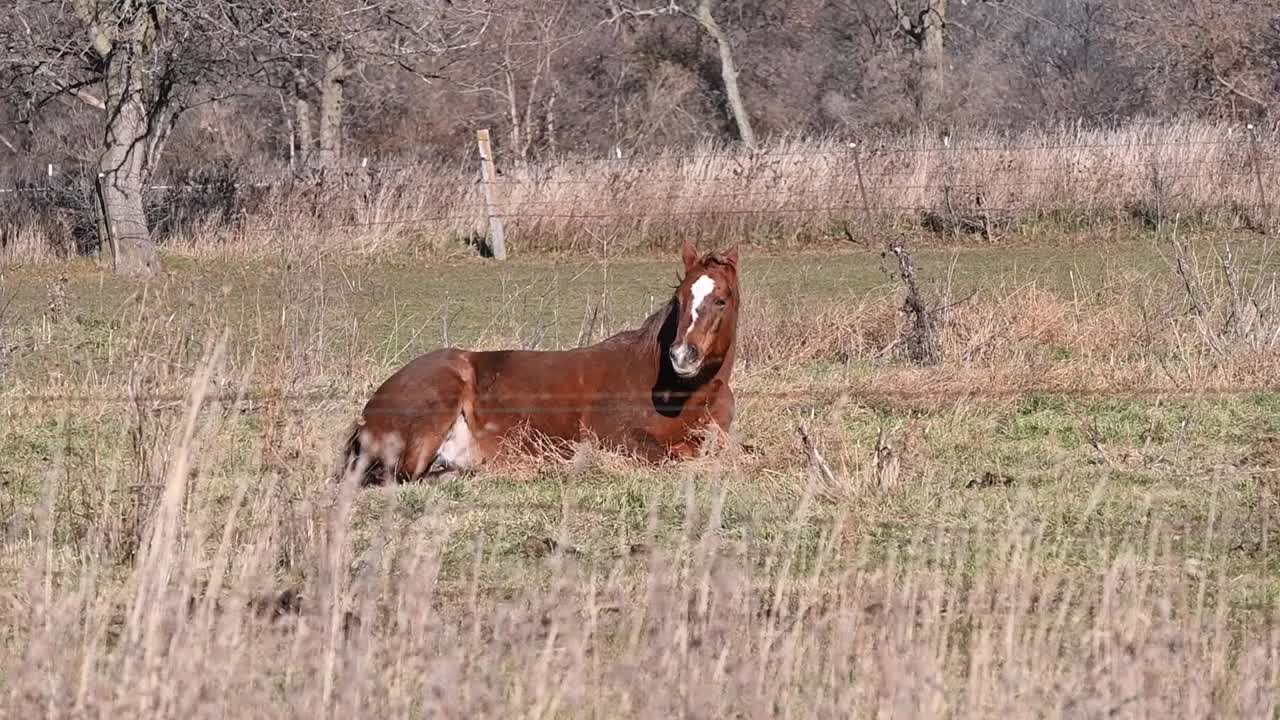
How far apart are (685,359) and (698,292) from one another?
1.25 feet

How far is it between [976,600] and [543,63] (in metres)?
40.8

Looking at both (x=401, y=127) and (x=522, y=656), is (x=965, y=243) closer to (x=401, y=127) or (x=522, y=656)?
(x=522, y=656)

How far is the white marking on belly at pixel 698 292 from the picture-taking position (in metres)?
8.37

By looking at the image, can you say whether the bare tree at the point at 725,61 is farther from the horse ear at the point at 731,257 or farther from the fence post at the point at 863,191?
the horse ear at the point at 731,257

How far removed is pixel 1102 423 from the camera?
938 centimetres

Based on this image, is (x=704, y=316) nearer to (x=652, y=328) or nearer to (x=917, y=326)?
(x=652, y=328)

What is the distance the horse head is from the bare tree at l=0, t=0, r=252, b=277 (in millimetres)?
14086

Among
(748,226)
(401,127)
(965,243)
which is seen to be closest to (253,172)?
(748,226)

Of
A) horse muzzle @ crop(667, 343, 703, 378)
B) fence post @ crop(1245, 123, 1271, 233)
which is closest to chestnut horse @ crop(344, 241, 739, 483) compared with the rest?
horse muzzle @ crop(667, 343, 703, 378)

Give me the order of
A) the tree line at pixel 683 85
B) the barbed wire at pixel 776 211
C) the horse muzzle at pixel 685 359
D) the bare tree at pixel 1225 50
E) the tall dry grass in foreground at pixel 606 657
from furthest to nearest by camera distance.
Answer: the tree line at pixel 683 85 < the bare tree at pixel 1225 50 < the barbed wire at pixel 776 211 < the horse muzzle at pixel 685 359 < the tall dry grass in foreground at pixel 606 657

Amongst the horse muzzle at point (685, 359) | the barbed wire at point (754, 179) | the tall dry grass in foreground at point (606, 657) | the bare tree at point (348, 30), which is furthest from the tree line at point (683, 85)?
the tall dry grass in foreground at point (606, 657)

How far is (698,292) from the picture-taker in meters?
8.41

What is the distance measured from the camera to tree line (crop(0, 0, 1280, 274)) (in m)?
39.5

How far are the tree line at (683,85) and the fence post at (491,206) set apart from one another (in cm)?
525
